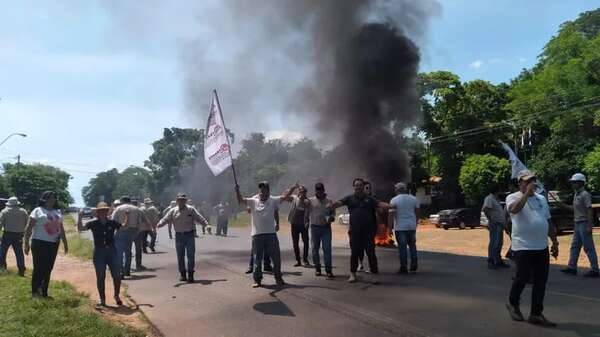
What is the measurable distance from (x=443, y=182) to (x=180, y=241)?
34595 millimetres

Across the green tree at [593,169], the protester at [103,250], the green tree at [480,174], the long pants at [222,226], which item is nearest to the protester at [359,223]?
the protester at [103,250]

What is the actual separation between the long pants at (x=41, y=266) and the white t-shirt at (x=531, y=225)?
5.65 metres

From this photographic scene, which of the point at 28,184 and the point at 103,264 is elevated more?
the point at 28,184

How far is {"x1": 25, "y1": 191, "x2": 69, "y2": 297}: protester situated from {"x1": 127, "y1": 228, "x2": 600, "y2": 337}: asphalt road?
118 cm

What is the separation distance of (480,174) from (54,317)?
1250 inches

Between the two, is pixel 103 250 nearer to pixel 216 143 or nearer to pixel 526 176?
pixel 216 143

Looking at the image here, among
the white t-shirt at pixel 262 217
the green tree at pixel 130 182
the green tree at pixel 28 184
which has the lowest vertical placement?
the white t-shirt at pixel 262 217

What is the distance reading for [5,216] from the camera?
10359mm

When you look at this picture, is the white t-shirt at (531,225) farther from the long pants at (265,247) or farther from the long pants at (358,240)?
the long pants at (265,247)

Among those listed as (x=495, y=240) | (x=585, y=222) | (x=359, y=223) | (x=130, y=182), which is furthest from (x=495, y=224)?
(x=130, y=182)

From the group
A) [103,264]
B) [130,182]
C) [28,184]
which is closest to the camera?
[103,264]

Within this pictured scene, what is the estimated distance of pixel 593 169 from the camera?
27.2 meters

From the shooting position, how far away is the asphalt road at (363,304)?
5.20m

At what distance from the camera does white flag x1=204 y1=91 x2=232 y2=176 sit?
8.08 metres
